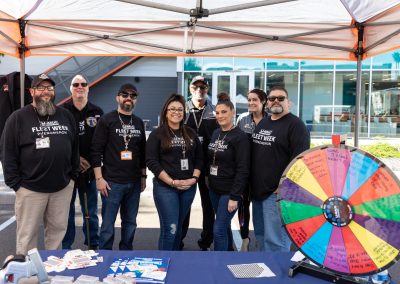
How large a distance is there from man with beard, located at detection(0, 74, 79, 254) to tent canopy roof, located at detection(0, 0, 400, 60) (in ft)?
3.21

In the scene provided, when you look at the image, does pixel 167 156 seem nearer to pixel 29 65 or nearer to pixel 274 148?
pixel 274 148

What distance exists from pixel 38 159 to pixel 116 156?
72cm

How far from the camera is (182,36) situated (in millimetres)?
4359

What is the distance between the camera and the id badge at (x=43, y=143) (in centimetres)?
316

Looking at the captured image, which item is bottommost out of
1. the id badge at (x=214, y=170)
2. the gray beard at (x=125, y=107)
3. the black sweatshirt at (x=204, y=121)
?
the id badge at (x=214, y=170)

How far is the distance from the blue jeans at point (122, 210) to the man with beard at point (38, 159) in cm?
41

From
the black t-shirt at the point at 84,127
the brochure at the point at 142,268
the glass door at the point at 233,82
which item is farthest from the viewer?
the glass door at the point at 233,82

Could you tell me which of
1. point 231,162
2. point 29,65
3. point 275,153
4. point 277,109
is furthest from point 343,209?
point 29,65

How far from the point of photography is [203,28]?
4.16m

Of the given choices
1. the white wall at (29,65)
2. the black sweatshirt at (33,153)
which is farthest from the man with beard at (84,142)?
→ the white wall at (29,65)

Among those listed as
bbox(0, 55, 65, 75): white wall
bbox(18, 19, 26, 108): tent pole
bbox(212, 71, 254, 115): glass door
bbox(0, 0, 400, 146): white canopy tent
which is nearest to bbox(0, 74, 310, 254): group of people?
bbox(18, 19, 26, 108): tent pole

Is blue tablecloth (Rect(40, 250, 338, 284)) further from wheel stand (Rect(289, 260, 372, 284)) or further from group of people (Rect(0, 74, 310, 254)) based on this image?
group of people (Rect(0, 74, 310, 254))

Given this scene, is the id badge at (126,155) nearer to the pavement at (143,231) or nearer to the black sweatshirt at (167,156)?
the black sweatshirt at (167,156)

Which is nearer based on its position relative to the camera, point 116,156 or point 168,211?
point 168,211
